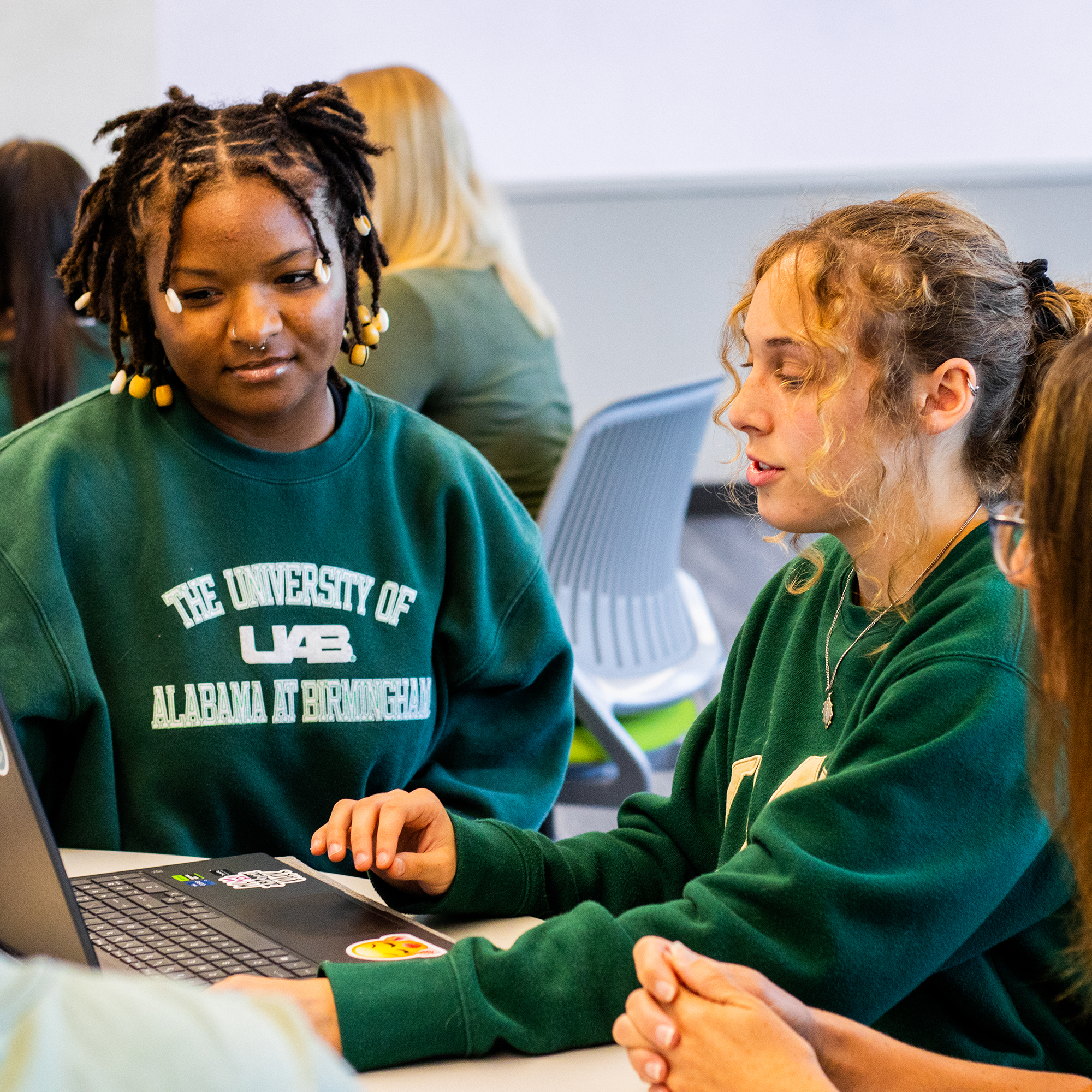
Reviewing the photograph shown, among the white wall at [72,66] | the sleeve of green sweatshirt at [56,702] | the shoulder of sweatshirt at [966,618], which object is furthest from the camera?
the white wall at [72,66]

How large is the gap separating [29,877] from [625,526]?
136 cm

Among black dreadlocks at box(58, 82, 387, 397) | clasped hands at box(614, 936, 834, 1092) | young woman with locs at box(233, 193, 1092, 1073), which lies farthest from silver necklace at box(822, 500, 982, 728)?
black dreadlocks at box(58, 82, 387, 397)

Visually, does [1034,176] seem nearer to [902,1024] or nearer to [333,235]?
[333,235]

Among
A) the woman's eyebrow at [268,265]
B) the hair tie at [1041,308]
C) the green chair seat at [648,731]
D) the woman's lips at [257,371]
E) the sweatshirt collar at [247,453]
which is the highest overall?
the woman's eyebrow at [268,265]

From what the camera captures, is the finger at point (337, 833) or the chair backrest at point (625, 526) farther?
the chair backrest at point (625, 526)

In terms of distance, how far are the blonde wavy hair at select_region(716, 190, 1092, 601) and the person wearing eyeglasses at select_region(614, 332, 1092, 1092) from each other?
6.8 inches

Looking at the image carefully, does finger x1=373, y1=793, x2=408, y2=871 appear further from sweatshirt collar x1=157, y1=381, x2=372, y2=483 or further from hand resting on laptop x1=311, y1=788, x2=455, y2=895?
sweatshirt collar x1=157, y1=381, x2=372, y2=483

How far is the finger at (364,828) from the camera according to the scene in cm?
97

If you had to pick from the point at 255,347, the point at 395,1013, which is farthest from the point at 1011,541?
the point at 255,347

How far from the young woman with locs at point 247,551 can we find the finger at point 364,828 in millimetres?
214

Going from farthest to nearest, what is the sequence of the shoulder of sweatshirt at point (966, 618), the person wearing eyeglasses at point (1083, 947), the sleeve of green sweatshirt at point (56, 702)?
the sleeve of green sweatshirt at point (56, 702)
the shoulder of sweatshirt at point (966, 618)
the person wearing eyeglasses at point (1083, 947)

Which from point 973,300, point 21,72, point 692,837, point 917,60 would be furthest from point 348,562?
point 917,60

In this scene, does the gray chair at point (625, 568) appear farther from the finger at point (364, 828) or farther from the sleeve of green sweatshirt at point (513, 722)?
the finger at point (364, 828)

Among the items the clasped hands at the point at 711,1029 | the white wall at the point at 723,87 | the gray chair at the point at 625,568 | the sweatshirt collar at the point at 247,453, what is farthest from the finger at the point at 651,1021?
the white wall at the point at 723,87
